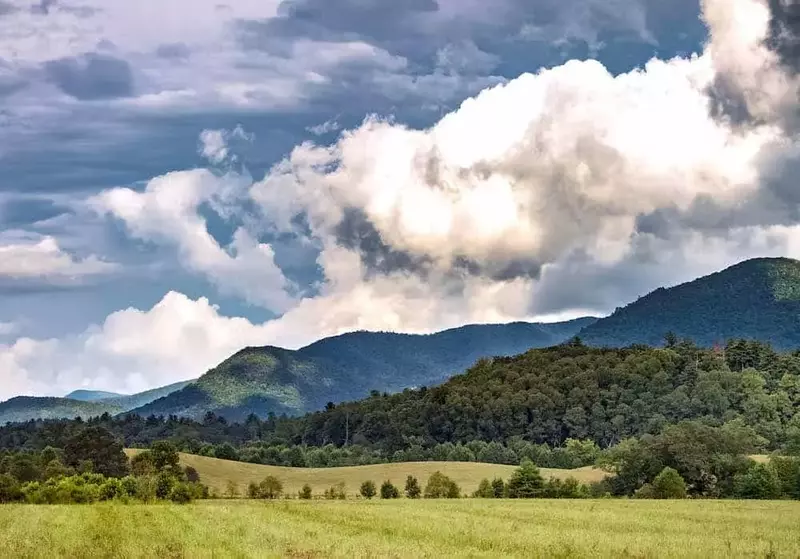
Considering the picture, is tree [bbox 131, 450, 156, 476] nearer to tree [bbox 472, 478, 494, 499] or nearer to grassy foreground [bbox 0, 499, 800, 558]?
tree [bbox 472, 478, 494, 499]

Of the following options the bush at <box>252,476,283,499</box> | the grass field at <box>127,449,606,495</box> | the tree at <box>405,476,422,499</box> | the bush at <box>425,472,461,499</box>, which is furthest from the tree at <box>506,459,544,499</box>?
the bush at <box>252,476,283,499</box>

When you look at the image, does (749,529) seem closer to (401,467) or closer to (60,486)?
(60,486)

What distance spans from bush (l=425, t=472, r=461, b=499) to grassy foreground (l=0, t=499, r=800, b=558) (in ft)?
182

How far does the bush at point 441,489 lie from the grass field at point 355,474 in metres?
21.3

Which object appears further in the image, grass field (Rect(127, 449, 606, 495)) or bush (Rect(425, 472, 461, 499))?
grass field (Rect(127, 449, 606, 495))

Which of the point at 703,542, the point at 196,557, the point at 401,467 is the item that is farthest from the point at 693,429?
the point at 196,557

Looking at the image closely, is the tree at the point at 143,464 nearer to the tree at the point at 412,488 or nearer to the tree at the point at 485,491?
the tree at the point at 412,488

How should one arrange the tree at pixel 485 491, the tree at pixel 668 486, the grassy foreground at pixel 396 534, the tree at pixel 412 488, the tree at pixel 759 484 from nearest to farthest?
1. the grassy foreground at pixel 396 534
2. the tree at pixel 759 484
3. the tree at pixel 668 486
4. the tree at pixel 485 491
5. the tree at pixel 412 488

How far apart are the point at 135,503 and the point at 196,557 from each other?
65.4 m

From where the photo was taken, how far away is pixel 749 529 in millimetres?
63156

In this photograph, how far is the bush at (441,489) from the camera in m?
138

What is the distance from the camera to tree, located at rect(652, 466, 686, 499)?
12756cm

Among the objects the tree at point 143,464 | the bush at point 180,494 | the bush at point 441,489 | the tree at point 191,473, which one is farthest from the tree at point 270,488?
the tree at point 191,473

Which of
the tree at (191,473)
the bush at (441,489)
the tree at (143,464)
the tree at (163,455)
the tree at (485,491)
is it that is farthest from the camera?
the tree at (191,473)
